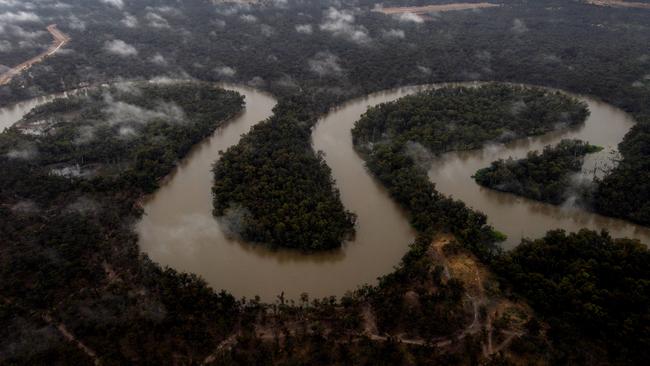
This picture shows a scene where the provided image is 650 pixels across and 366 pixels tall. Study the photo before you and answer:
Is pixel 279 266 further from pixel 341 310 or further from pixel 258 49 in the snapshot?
pixel 258 49

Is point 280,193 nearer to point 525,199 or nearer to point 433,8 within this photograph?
point 525,199

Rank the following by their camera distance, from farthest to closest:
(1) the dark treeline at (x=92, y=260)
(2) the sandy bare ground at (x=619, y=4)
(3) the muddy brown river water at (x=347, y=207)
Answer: (2) the sandy bare ground at (x=619, y=4) → (3) the muddy brown river water at (x=347, y=207) → (1) the dark treeline at (x=92, y=260)

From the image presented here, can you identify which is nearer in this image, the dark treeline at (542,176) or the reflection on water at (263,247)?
the reflection on water at (263,247)

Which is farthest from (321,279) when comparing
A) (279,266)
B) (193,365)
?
(193,365)

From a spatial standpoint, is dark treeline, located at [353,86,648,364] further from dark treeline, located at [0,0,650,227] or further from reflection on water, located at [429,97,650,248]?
dark treeline, located at [0,0,650,227]

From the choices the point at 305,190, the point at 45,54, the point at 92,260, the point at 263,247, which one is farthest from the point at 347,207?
the point at 45,54

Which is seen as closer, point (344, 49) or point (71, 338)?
point (71, 338)

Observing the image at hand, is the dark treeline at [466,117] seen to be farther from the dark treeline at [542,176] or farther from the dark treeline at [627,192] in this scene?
the dark treeline at [627,192]

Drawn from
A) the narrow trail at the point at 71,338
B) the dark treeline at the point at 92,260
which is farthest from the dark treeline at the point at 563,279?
the narrow trail at the point at 71,338
